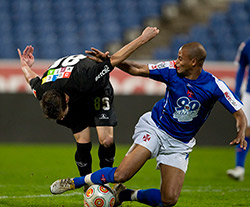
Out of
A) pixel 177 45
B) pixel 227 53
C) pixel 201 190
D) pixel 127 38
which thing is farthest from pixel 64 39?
pixel 201 190

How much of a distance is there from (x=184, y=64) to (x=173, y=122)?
622 mm

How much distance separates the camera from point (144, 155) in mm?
5047

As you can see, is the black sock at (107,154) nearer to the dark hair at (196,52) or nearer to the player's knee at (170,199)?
the player's knee at (170,199)

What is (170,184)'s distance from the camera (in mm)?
5062

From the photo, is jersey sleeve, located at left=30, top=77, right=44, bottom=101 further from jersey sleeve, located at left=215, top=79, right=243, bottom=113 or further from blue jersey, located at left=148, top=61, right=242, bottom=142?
jersey sleeve, located at left=215, top=79, right=243, bottom=113

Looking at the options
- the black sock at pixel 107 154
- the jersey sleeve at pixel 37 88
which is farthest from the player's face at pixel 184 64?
the jersey sleeve at pixel 37 88

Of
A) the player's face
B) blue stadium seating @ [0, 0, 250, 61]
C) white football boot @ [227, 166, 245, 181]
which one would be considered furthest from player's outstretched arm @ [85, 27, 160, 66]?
blue stadium seating @ [0, 0, 250, 61]

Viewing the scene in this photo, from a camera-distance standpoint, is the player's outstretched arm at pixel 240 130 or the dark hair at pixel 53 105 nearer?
the player's outstretched arm at pixel 240 130

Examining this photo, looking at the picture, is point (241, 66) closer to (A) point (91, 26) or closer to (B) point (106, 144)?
Result: (B) point (106, 144)

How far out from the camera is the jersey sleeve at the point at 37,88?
550cm

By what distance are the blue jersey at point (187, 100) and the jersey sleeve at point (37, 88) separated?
1.23 metres

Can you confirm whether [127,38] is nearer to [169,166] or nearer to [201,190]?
[201,190]

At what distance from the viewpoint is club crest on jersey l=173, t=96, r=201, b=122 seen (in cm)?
519

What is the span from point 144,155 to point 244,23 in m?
11.6
